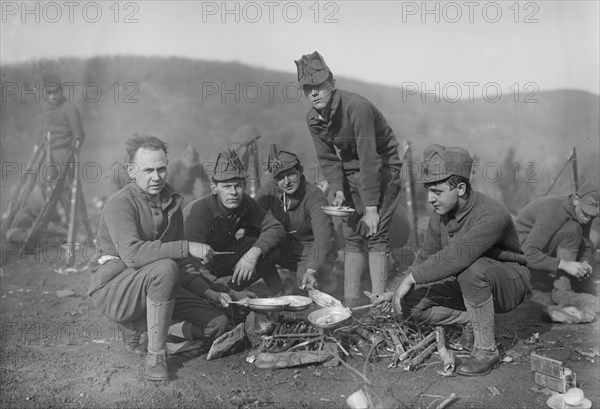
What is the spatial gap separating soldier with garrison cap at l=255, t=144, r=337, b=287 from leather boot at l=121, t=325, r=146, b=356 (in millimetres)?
1709

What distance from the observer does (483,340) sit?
13.6ft

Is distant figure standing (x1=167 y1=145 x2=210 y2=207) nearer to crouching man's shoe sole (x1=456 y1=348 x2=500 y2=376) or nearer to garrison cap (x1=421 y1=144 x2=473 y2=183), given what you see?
garrison cap (x1=421 y1=144 x2=473 y2=183)

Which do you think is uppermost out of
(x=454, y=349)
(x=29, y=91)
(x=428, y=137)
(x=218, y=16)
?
(x=218, y=16)

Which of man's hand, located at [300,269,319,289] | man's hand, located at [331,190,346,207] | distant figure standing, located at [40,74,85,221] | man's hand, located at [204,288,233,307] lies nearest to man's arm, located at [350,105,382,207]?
man's hand, located at [331,190,346,207]

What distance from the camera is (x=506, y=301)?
4.28 meters

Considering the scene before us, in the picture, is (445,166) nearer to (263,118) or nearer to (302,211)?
(302,211)

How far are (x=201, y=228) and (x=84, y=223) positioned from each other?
4.14 metres

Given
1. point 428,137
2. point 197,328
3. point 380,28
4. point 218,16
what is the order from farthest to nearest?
point 428,137 → point 218,16 → point 380,28 → point 197,328

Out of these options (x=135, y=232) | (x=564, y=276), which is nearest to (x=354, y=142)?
(x=135, y=232)

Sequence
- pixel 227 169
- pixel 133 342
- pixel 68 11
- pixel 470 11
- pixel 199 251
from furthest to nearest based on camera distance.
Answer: pixel 68 11, pixel 470 11, pixel 227 169, pixel 133 342, pixel 199 251

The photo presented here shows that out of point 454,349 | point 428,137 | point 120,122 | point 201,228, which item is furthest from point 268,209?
point 120,122

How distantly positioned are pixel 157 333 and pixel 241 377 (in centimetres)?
71

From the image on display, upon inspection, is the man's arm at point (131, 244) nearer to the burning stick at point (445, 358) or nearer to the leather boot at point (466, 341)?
the burning stick at point (445, 358)

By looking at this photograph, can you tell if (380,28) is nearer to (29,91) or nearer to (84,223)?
(84,223)
